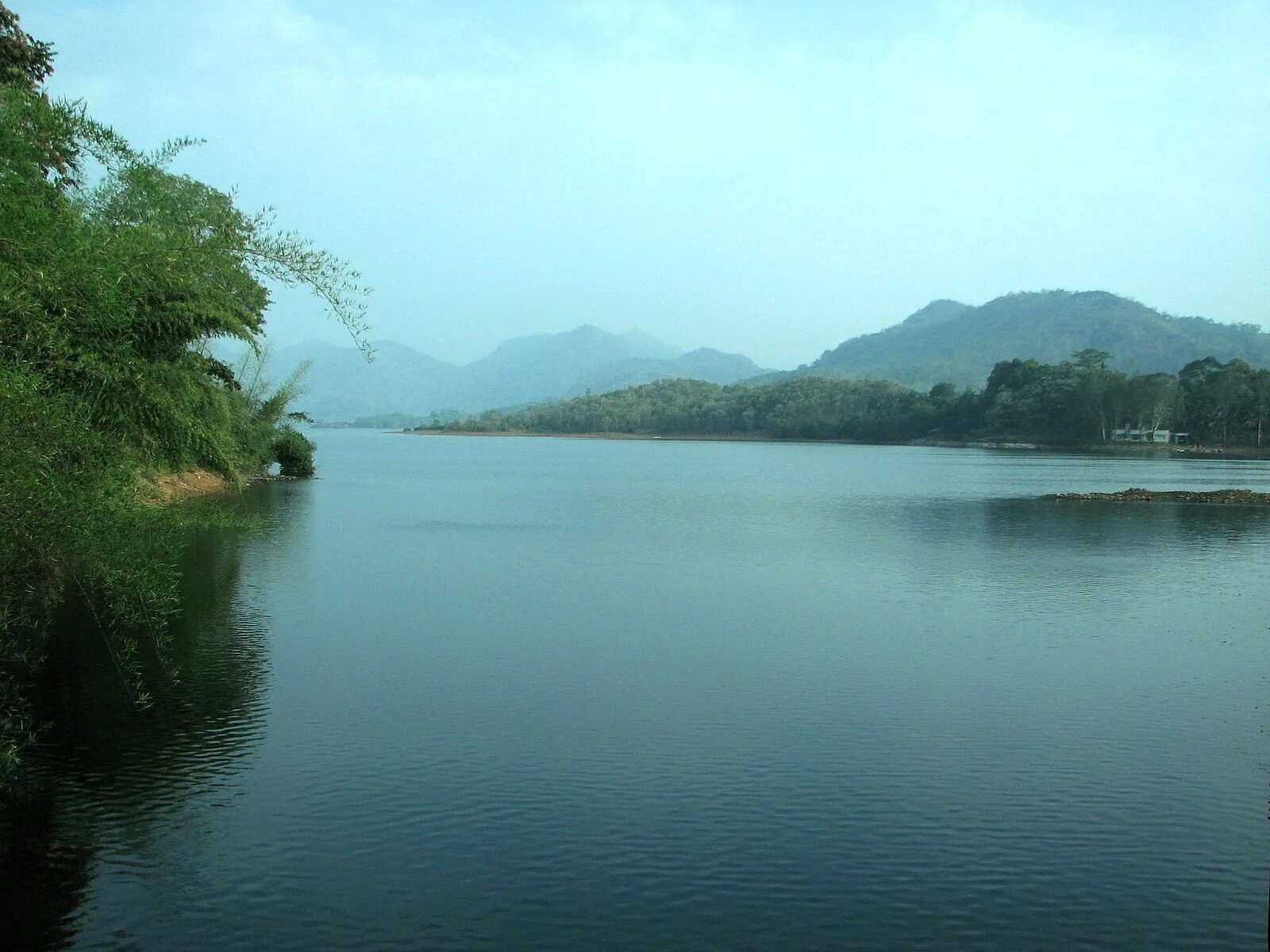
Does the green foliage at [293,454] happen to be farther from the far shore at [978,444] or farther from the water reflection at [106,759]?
the far shore at [978,444]

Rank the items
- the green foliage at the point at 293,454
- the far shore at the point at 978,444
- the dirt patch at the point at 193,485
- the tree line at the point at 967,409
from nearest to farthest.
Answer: the dirt patch at the point at 193,485, the green foliage at the point at 293,454, the far shore at the point at 978,444, the tree line at the point at 967,409

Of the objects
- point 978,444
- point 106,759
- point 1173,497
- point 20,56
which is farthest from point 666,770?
point 978,444

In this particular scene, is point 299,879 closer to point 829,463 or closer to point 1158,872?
point 1158,872

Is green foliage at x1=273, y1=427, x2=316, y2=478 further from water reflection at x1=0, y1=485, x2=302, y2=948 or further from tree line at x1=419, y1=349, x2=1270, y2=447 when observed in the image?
tree line at x1=419, y1=349, x2=1270, y2=447

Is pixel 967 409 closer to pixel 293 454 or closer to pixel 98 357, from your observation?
pixel 293 454

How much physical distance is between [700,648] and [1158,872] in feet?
24.5

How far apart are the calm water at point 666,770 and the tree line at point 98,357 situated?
1468 millimetres

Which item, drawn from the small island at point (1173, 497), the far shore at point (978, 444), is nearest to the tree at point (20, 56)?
the small island at point (1173, 497)

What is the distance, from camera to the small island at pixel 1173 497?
4162cm

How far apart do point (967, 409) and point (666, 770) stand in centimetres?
11868

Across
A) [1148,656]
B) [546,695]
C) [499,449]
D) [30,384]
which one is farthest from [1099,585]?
[499,449]

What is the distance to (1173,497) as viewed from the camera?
4284 centimetres

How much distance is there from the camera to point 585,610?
1744 centimetres

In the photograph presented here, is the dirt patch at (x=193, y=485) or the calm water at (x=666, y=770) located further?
the dirt patch at (x=193, y=485)
